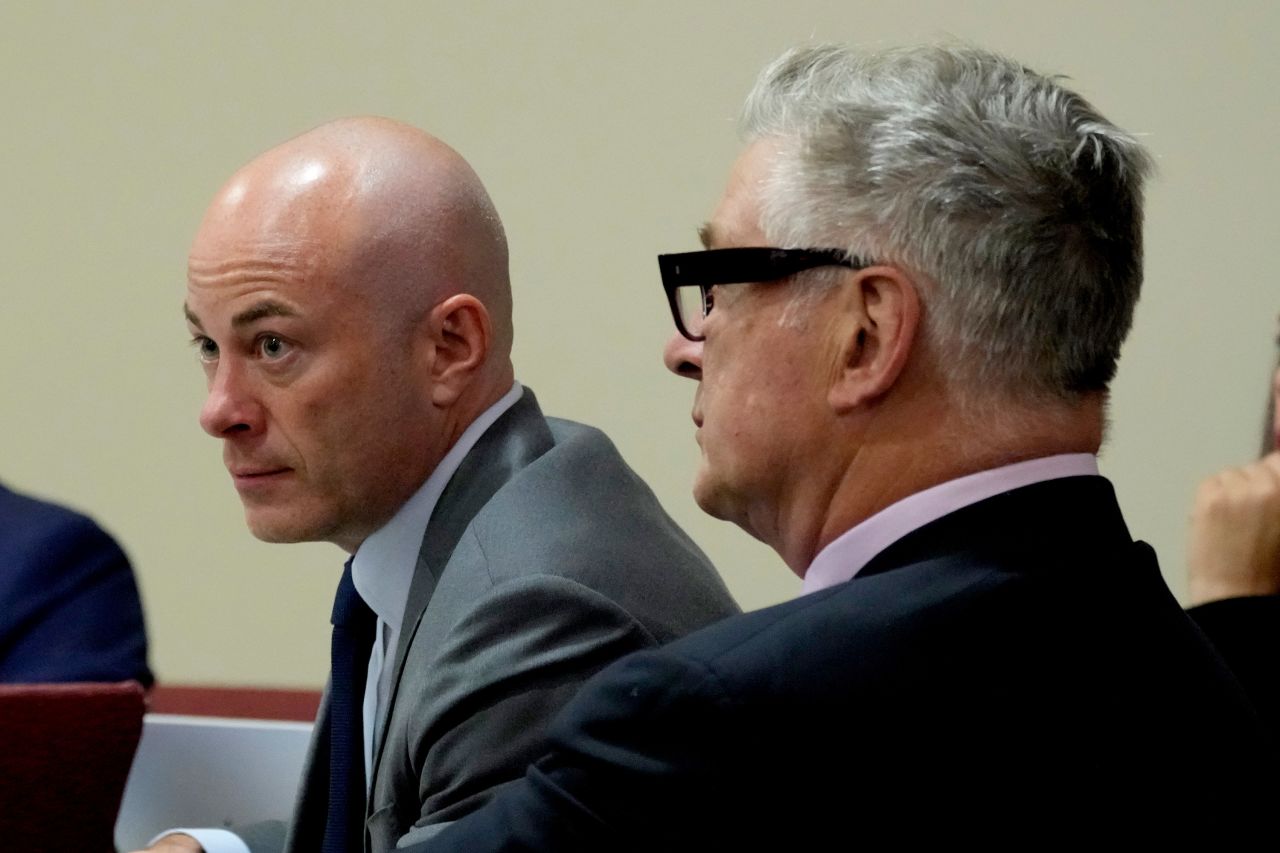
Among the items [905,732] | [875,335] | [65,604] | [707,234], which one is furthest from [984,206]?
[65,604]

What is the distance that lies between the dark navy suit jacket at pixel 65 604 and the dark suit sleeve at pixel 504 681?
704mm

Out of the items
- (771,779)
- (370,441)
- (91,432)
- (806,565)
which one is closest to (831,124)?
(806,565)

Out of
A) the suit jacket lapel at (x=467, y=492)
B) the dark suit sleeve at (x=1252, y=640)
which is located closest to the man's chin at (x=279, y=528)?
the suit jacket lapel at (x=467, y=492)

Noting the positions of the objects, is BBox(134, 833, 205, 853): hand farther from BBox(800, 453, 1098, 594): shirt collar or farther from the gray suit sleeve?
BBox(800, 453, 1098, 594): shirt collar

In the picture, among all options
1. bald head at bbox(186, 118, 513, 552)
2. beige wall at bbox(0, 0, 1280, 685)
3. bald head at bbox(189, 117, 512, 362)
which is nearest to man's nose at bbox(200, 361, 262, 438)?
bald head at bbox(186, 118, 513, 552)

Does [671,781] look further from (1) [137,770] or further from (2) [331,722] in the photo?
(1) [137,770]

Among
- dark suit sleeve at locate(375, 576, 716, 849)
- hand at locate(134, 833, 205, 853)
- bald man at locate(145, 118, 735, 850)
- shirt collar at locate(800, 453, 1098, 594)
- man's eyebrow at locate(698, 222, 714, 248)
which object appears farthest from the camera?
hand at locate(134, 833, 205, 853)

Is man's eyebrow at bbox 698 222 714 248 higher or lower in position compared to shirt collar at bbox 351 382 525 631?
higher

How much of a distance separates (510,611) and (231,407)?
374mm

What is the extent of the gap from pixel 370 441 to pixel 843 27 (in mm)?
1284

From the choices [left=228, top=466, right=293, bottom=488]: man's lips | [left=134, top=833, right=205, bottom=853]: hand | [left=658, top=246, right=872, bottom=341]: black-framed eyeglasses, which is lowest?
[left=134, top=833, right=205, bottom=853]: hand

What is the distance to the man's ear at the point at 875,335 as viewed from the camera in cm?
109

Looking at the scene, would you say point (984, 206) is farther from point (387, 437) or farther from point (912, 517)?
point (387, 437)

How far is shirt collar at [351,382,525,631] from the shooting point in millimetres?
1614
